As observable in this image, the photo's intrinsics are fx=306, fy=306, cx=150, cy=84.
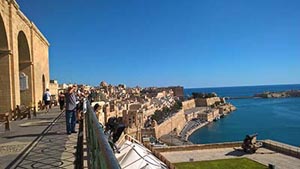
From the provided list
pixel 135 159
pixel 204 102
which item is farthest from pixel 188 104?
pixel 135 159

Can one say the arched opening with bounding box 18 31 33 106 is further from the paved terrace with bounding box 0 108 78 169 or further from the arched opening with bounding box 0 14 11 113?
the paved terrace with bounding box 0 108 78 169

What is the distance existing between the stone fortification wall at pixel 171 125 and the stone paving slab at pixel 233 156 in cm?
2835

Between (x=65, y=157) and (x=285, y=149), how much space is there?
16.6 metres

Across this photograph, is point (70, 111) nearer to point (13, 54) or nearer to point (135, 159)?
point (135, 159)

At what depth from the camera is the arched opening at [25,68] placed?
13343mm

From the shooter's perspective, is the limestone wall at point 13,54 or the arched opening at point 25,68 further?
the arched opening at point 25,68

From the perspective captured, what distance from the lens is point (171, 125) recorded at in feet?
189

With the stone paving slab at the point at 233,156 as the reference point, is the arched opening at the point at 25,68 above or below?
above

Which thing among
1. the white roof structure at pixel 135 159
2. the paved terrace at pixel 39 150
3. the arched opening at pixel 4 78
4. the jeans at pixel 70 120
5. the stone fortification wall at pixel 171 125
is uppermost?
the arched opening at pixel 4 78

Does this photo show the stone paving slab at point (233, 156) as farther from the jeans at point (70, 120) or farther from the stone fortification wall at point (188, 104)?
the stone fortification wall at point (188, 104)

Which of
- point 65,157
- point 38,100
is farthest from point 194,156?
point 65,157

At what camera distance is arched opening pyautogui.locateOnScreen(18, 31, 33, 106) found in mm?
13343

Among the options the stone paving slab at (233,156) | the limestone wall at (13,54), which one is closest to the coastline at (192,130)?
the stone paving slab at (233,156)

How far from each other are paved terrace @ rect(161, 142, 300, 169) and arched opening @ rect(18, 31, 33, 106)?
8.31 m
